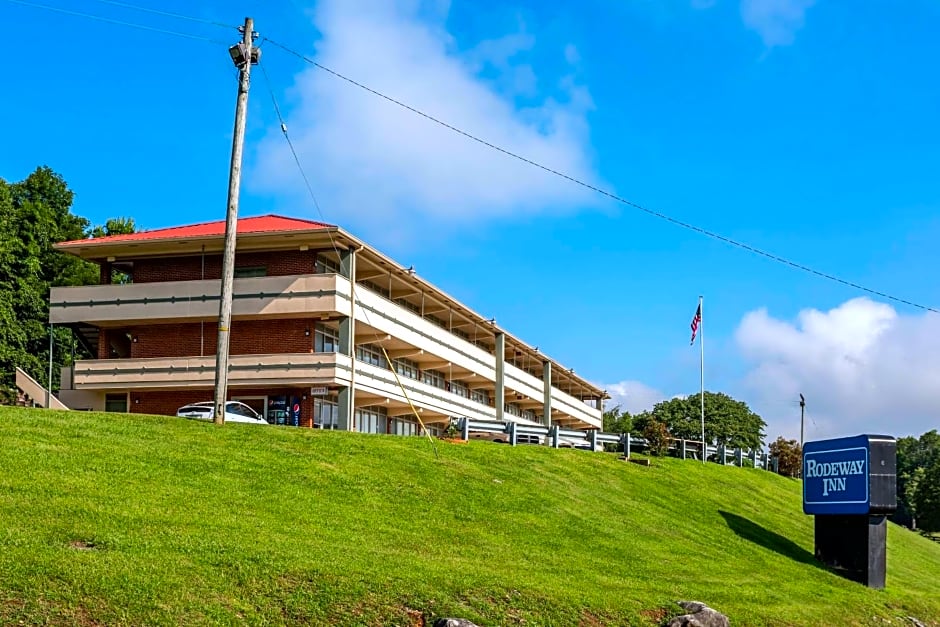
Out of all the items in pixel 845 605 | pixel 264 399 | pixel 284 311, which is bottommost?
pixel 845 605

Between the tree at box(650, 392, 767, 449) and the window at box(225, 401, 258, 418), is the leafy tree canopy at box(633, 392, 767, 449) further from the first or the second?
the window at box(225, 401, 258, 418)

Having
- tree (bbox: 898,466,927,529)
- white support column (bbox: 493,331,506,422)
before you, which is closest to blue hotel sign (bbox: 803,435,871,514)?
white support column (bbox: 493,331,506,422)

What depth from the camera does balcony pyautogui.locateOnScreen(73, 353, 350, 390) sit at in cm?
3975

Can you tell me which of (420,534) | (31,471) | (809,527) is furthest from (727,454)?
(31,471)

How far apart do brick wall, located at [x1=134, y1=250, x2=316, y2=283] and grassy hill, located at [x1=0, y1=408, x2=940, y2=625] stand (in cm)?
1441

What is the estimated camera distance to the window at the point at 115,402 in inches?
1703

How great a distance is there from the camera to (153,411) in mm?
42688

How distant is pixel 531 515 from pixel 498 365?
40.5 m

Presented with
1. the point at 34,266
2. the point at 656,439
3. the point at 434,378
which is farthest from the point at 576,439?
the point at 34,266

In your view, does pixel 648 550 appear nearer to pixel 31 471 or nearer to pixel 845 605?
pixel 845 605

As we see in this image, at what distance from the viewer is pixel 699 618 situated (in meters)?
16.1

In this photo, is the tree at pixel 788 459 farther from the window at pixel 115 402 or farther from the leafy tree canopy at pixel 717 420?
the leafy tree canopy at pixel 717 420

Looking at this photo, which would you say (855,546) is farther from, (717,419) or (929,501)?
(929,501)

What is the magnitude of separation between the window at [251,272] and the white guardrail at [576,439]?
1110 cm
